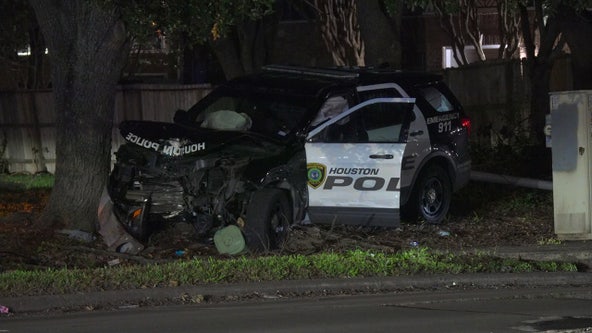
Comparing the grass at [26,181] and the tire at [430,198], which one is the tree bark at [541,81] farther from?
the grass at [26,181]

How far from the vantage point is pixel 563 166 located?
34.9 feet

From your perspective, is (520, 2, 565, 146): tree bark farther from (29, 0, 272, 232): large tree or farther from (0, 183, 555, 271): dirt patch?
(29, 0, 272, 232): large tree

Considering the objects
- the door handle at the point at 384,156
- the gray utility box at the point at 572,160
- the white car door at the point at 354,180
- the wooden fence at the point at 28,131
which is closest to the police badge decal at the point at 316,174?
the white car door at the point at 354,180

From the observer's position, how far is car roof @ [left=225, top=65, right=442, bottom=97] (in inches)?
451

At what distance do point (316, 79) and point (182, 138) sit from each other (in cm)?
206

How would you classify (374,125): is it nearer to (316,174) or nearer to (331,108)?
(331,108)

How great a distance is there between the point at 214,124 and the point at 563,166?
3984mm

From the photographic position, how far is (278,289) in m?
8.88

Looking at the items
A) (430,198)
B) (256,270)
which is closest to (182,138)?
(256,270)

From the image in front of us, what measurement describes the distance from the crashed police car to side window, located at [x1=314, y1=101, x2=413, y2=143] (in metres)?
0.01

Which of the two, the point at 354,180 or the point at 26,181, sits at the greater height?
the point at 354,180

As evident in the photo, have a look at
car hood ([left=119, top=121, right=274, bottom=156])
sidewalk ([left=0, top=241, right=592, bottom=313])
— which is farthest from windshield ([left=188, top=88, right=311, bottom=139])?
sidewalk ([left=0, top=241, right=592, bottom=313])

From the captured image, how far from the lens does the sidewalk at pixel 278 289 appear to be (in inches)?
336

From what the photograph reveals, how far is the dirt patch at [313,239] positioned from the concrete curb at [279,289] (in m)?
1.28
